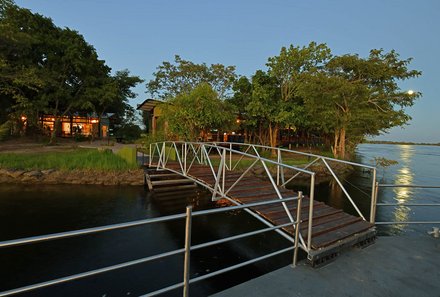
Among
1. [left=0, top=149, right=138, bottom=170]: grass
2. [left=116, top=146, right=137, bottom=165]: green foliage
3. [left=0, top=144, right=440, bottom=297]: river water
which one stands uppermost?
[left=116, top=146, right=137, bottom=165]: green foliage

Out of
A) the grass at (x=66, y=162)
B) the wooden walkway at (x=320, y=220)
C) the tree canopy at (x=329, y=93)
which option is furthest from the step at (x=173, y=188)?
the tree canopy at (x=329, y=93)

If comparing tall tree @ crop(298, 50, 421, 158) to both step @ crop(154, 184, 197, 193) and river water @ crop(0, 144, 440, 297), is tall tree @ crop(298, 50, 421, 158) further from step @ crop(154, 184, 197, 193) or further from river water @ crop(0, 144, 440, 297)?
step @ crop(154, 184, 197, 193)

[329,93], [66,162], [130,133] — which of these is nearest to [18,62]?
[66,162]

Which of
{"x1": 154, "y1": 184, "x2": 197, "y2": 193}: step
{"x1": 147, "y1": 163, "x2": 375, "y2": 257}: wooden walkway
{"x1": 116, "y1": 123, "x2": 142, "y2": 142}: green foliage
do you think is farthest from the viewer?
{"x1": 116, "y1": 123, "x2": 142, "y2": 142}: green foliage

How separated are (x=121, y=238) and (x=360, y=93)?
742 inches

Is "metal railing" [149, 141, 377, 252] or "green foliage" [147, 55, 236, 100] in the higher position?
"green foliage" [147, 55, 236, 100]

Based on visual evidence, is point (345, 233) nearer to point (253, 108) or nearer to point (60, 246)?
point (60, 246)

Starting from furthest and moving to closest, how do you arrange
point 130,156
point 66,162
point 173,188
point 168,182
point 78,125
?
point 78,125 < point 130,156 < point 66,162 < point 173,188 < point 168,182

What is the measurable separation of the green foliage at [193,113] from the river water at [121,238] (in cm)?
524

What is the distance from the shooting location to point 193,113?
1617 cm

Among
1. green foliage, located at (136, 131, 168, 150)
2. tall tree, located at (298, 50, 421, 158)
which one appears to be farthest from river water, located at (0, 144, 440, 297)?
tall tree, located at (298, 50, 421, 158)

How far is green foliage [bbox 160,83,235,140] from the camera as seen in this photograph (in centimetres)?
1631

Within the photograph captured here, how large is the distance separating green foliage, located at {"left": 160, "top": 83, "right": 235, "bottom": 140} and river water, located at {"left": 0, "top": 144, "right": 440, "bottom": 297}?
5.24m

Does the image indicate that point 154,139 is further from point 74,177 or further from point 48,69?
point 48,69
